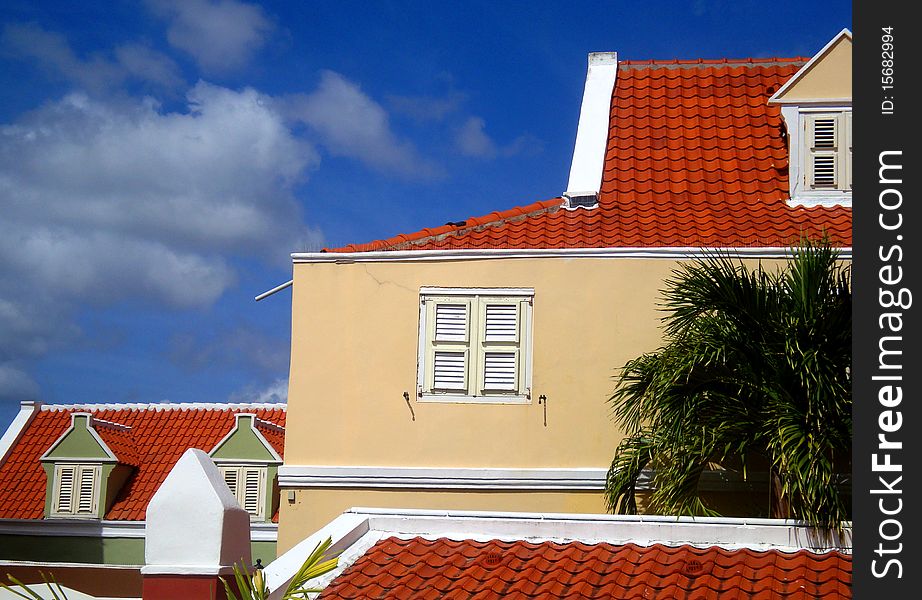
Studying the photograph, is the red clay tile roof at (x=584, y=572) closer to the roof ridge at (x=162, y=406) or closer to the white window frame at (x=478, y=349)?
the white window frame at (x=478, y=349)

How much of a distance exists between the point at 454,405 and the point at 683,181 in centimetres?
525

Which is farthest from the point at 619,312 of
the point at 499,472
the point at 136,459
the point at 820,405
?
the point at 136,459

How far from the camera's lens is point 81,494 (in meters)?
30.5

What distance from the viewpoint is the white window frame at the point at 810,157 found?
1761 centimetres

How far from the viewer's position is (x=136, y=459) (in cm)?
3167

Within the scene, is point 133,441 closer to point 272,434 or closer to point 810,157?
point 272,434

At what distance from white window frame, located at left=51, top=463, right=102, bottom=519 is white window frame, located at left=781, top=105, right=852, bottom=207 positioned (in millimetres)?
19718

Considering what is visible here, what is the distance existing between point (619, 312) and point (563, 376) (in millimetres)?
1108

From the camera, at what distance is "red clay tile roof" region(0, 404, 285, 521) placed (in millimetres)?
31016

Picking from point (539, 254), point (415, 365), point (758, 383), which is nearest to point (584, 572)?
point (758, 383)

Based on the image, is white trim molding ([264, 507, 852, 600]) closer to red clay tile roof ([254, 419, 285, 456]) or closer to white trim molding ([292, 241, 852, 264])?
white trim molding ([292, 241, 852, 264])

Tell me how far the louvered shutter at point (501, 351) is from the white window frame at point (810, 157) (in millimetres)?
4665

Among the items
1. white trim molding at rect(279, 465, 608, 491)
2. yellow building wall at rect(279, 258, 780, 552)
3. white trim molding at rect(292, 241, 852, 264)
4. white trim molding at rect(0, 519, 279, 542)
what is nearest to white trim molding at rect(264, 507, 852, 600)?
white trim molding at rect(279, 465, 608, 491)

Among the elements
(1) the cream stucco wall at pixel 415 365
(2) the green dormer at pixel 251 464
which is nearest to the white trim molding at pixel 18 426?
(2) the green dormer at pixel 251 464
